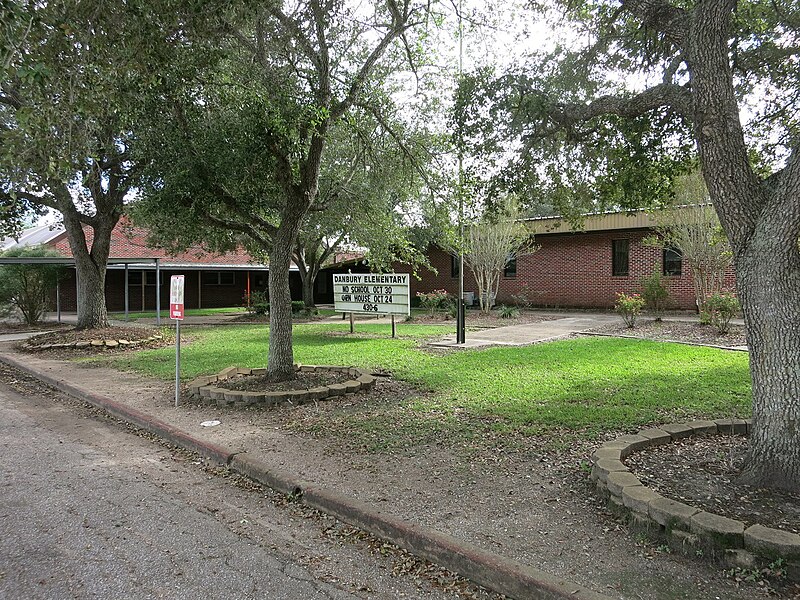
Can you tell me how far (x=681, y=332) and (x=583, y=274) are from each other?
29.8 ft

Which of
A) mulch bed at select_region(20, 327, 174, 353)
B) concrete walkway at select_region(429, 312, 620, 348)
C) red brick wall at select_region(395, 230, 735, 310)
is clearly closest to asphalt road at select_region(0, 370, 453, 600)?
concrete walkway at select_region(429, 312, 620, 348)

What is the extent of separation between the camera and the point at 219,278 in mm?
33250

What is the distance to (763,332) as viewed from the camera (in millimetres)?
4113

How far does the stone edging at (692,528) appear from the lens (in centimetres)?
320

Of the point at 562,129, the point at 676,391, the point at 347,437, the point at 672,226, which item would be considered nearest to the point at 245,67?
the point at 562,129

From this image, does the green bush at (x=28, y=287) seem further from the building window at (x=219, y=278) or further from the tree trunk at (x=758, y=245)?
the tree trunk at (x=758, y=245)

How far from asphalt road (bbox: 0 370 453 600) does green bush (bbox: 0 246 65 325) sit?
17.1m

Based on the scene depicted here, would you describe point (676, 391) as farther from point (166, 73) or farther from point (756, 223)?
point (166, 73)

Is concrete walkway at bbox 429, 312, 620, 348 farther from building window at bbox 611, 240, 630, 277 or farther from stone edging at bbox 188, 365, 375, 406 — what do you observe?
stone edging at bbox 188, 365, 375, 406

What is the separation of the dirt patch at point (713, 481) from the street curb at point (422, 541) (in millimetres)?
1396

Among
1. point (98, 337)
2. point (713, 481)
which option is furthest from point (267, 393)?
point (98, 337)

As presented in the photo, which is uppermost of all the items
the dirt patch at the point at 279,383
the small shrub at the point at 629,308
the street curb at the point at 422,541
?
the small shrub at the point at 629,308

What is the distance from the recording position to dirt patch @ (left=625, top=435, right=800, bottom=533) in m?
3.72

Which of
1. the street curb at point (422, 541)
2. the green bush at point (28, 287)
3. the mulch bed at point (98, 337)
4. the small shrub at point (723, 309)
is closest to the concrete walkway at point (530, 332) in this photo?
the small shrub at point (723, 309)
